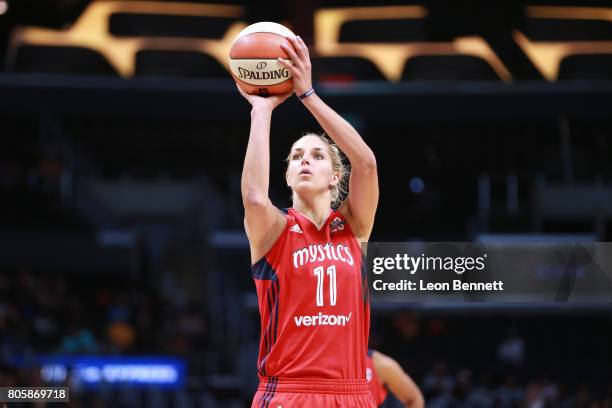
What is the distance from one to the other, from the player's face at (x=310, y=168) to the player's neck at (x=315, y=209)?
0.06 m

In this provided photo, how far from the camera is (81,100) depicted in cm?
1838

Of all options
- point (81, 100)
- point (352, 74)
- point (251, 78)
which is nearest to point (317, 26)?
point (352, 74)

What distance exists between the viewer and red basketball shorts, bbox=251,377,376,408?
158 inches

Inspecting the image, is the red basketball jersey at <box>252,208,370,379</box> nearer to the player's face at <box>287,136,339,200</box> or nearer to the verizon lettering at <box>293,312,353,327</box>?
the verizon lettering at <box>293,312,353,327</box>

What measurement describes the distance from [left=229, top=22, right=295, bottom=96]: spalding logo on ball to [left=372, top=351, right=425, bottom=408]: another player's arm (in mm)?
3723

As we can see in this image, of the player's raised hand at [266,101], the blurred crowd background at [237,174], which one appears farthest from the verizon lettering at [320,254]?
the blurred crowd background at [237,174]

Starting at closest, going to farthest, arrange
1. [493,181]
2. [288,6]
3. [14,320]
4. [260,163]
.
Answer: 1. [260,163]
2. [14,320]
3. [288,6]
4. [493,181]

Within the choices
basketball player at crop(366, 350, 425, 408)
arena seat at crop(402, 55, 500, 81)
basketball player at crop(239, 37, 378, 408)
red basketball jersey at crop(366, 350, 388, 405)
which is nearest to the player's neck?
basketball player at crop(239, 37, 378, 408)

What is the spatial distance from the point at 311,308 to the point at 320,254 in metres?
0.25

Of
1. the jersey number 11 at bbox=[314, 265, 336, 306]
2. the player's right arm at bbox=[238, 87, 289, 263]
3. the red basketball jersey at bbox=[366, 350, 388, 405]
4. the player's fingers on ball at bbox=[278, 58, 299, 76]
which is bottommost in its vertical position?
the jersey number 11 at bbox=[314, 265, 336, 306]

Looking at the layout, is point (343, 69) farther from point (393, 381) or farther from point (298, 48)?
point (298, 48)

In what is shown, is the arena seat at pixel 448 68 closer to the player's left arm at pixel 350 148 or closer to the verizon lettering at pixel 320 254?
the player's left arm at pixel 350 148

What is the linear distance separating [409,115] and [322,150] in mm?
14751

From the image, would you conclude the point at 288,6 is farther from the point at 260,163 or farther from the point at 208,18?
→ the point at 260,163
